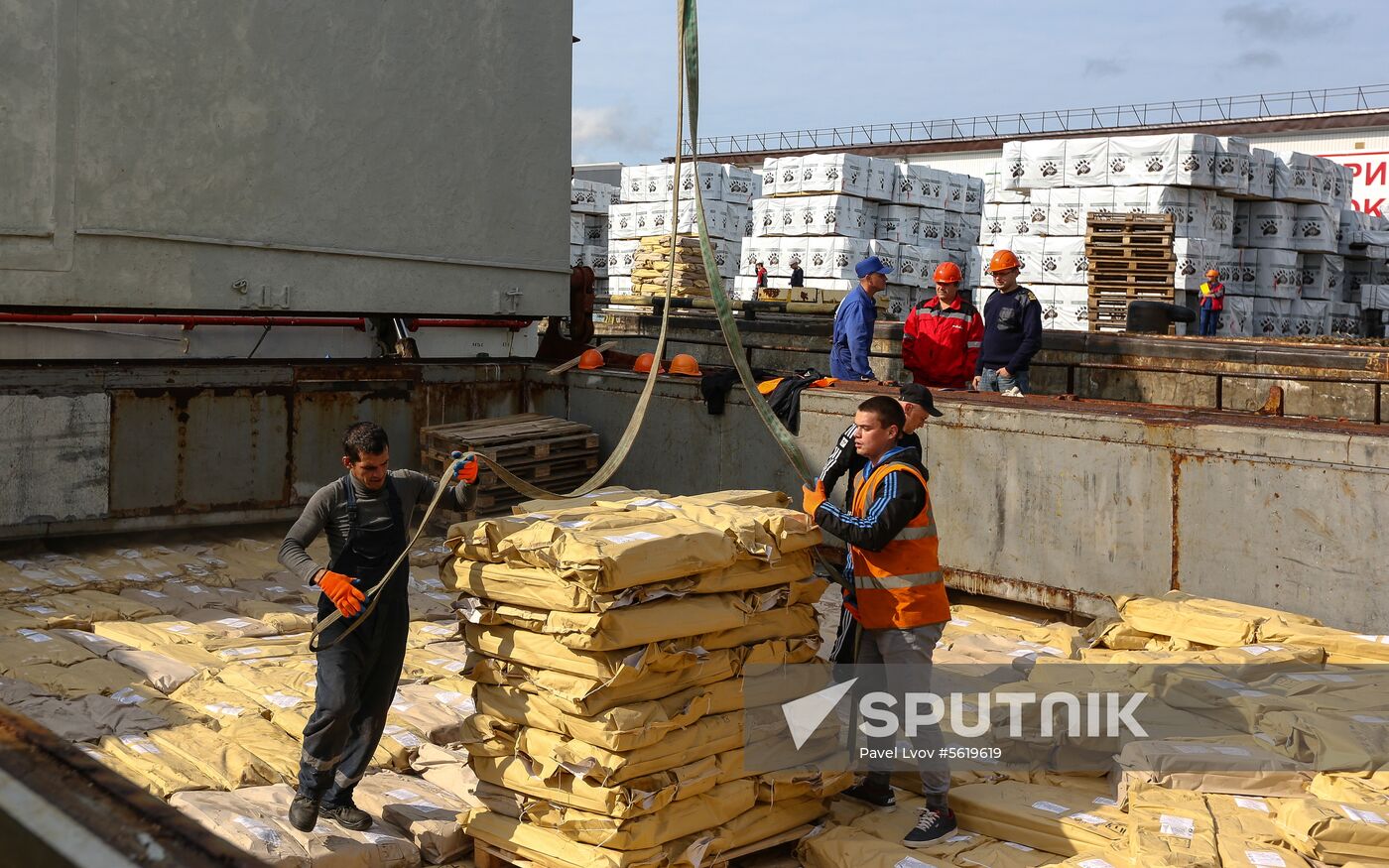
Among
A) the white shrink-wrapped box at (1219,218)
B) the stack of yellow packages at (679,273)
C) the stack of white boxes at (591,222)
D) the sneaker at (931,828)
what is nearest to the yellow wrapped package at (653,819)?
the sneaker at (931,828)

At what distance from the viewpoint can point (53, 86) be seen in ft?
34.6

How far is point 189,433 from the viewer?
10734mm

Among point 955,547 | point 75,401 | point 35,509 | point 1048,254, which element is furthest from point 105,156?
point 1048,254

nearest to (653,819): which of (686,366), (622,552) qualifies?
(622,552)

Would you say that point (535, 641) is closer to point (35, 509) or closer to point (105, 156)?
point (35, 509)

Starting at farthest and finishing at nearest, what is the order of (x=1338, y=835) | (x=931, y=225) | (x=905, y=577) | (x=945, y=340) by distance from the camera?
(x=931, y=225)
(x=945, y=340)
(x=905, y=577)
(x=1338, y=835)

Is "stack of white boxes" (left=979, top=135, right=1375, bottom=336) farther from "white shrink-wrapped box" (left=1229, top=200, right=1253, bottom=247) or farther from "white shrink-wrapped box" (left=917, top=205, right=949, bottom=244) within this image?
"white shrink-wrapped box" (left=917, top=205, right=949, bottom=244)

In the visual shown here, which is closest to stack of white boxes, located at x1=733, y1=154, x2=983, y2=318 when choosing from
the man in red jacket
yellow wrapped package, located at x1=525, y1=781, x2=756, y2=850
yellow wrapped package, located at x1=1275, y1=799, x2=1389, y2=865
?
the man in red jacket

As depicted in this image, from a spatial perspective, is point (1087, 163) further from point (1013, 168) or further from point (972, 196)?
point (972, 196)

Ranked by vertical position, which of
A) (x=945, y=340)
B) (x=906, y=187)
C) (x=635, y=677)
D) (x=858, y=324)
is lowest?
(x=635, y=677)

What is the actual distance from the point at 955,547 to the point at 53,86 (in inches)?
340

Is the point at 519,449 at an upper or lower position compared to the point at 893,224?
lower

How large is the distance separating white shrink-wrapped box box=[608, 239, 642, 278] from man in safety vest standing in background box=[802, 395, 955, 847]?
23985 mm

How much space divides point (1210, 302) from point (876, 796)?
1666 cm
